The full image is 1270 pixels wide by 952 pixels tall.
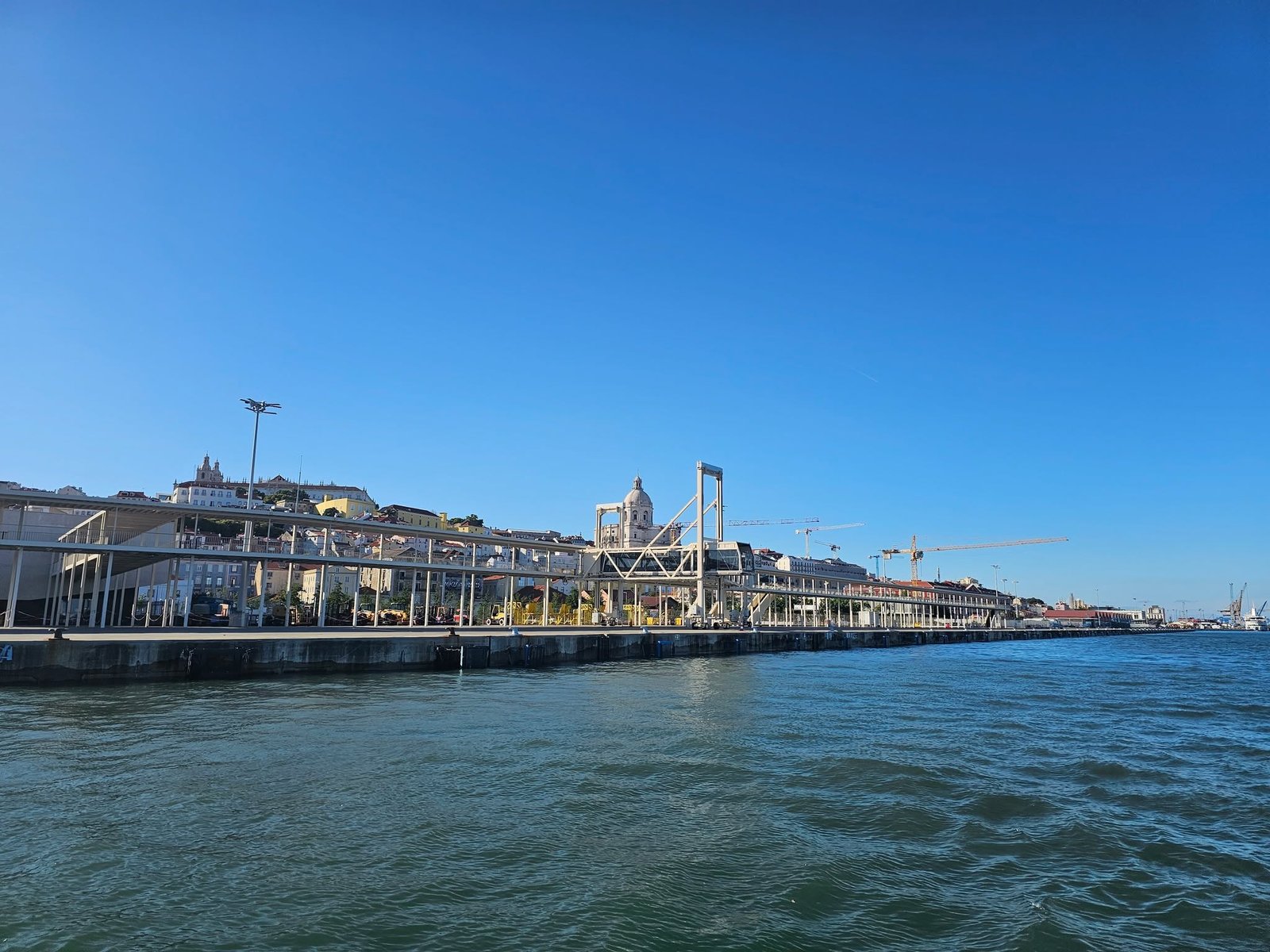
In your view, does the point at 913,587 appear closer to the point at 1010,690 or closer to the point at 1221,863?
the point at 1010,690

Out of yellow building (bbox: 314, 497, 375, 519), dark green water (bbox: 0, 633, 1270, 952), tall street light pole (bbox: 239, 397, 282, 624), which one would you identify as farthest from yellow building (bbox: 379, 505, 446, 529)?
dark green water (bbox: 0, 633, 1270, 952)

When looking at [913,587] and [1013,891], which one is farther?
[913,587]

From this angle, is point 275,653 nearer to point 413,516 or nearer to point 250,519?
point 250,519

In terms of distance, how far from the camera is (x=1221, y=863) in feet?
35.1

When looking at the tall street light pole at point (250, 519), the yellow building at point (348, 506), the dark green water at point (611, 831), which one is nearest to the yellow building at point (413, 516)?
the yellow building at point (348, 506)

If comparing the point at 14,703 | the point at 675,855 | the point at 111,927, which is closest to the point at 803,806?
the point at 675,855

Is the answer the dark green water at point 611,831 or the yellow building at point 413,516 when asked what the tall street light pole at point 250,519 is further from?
the yellow building at point 413,516

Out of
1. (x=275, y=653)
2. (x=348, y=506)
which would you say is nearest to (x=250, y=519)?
(x=275, y=653)

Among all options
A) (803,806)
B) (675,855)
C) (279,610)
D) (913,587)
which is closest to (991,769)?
(803,806)

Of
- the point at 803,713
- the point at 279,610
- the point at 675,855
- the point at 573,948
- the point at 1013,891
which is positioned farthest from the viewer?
the point at 279,610

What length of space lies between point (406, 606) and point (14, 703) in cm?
7444

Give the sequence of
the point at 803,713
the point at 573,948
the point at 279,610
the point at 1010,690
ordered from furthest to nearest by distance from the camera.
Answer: the point at 279,610 < the point at 1010,690 < the point at 803,713 < the point at 573,948

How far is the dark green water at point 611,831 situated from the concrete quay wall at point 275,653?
149 inches

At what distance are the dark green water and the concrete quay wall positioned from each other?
379cm
